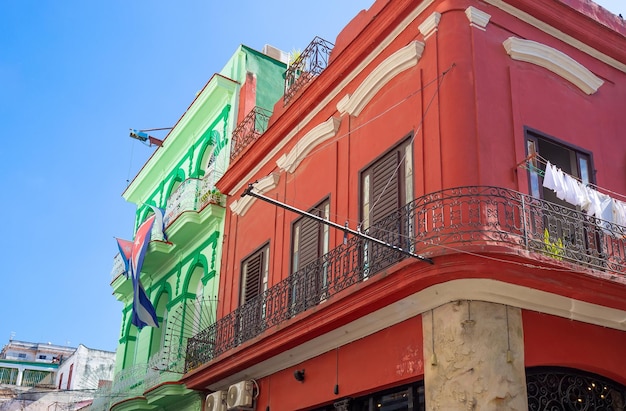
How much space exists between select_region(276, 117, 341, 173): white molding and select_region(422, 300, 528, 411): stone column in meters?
4.23

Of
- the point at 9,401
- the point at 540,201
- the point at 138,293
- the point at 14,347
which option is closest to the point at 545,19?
the point at 540,201

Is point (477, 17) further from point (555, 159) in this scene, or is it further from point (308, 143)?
point (308, 143)

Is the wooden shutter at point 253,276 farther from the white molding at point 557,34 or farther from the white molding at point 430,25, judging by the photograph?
the white molding at point 557,34

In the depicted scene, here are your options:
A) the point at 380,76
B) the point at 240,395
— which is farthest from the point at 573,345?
the point at 240,395

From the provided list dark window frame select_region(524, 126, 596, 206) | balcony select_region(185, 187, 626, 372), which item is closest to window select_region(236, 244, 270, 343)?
balcony select_region(185, 187, 626, 372)

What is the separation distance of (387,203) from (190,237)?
25.3ft

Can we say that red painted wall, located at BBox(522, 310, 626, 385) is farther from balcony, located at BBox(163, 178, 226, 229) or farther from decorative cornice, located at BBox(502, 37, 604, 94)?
balcony, located at BBox(163, 178, 226, 229)

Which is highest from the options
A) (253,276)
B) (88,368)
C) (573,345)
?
(88,368)

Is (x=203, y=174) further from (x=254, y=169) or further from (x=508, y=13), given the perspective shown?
(x=508, y=13)

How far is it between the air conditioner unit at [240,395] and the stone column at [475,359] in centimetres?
438

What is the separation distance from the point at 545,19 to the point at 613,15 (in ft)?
5.40

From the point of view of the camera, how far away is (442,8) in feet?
31.1

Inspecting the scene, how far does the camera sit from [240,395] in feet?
38.6

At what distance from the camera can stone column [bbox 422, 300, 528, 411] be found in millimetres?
7625
